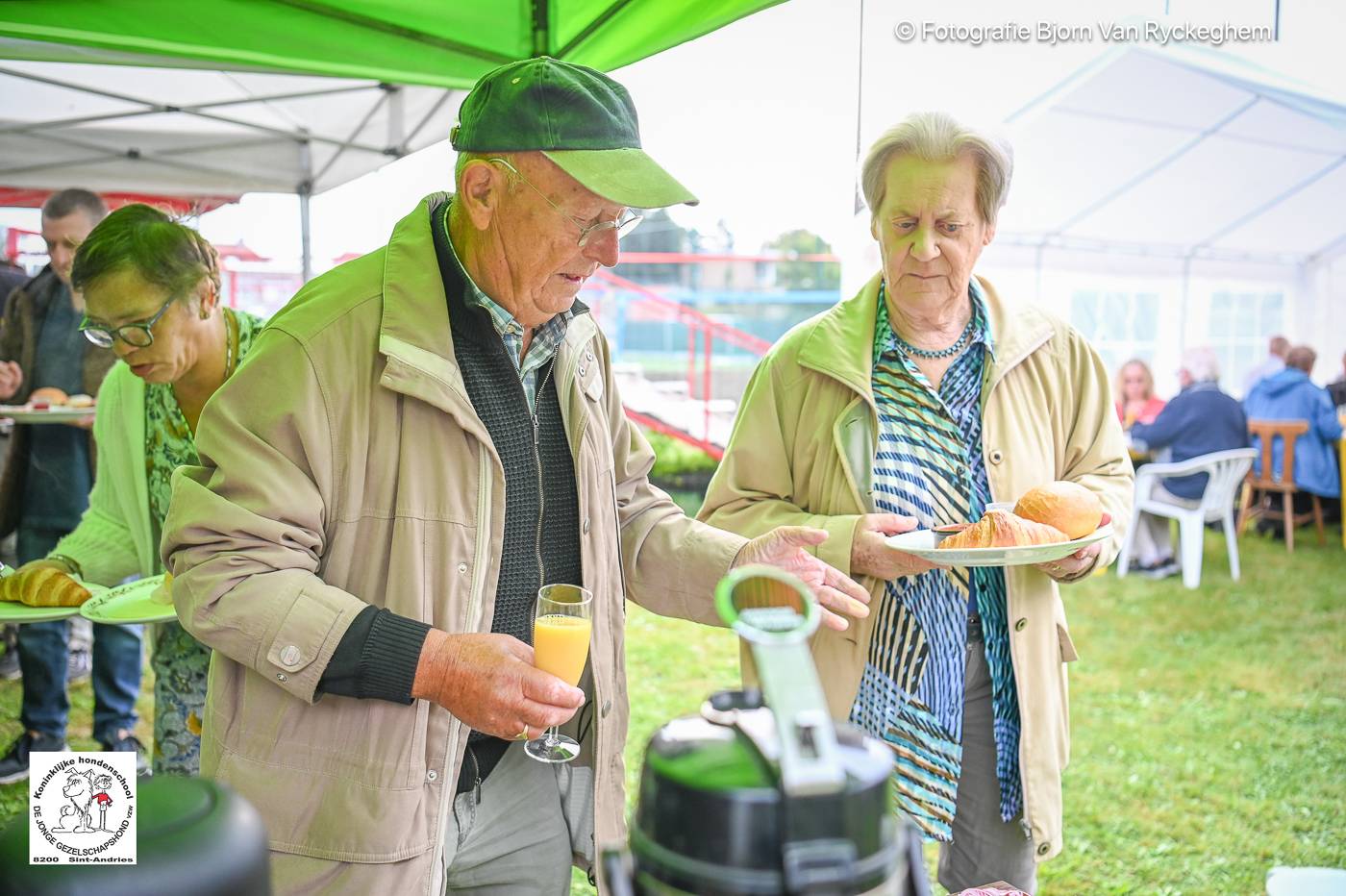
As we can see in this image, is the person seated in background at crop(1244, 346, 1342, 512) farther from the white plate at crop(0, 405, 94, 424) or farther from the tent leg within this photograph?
the white plate at crop(0, 405, 94, 424)

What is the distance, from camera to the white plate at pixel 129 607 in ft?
8.61

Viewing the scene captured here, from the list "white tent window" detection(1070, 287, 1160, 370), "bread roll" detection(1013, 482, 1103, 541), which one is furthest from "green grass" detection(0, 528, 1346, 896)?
"white tent window" detection(1070, 287, 1160, 370)

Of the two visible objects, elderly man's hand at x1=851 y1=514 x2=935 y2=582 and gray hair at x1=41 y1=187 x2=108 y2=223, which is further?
gray hair at x1=41 y1=187 x2=108 y2=223

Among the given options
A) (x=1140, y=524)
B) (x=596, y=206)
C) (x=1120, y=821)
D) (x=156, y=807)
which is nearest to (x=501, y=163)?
(x=596, y=206)

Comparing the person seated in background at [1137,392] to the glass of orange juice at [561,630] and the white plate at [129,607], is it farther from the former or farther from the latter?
the glass of orange juice at [561,630]

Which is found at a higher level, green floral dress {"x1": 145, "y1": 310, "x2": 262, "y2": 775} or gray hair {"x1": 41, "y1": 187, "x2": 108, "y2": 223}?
gray hair {"x1": 41, "y1": 187, "x2": 108, "y2": 223}

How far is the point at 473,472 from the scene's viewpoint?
71.9 inches

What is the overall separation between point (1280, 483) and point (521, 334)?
10.5 m

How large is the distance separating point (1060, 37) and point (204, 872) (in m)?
7.39

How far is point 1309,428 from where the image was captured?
33.4 feet

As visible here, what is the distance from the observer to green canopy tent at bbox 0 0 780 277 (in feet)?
11.6

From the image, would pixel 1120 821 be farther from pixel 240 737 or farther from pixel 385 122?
pixel 385 122

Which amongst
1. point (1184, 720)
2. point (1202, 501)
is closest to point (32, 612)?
point (1184, 720)

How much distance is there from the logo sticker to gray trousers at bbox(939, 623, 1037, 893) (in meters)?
1.93
